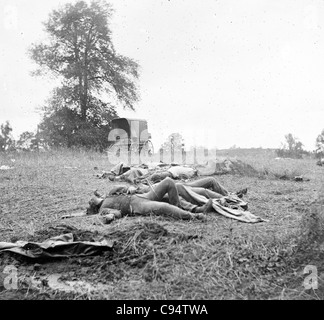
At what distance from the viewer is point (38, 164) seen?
12.3m

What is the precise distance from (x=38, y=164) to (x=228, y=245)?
9.68 meters

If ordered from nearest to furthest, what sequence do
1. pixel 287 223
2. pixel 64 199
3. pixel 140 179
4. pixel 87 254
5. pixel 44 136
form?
pixel 87 254 → pixel 287 223 → pixel 64 199 → pixel 140 179 → pixel 44 136

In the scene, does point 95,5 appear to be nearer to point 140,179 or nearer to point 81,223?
point 140,179

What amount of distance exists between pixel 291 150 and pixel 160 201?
17137 mm

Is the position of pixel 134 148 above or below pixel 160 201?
above

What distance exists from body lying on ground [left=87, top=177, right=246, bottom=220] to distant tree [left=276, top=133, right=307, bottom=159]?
1547 cm

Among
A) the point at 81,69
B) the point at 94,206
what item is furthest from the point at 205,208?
the point at 81,69

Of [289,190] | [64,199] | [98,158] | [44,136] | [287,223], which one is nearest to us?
[287,223]

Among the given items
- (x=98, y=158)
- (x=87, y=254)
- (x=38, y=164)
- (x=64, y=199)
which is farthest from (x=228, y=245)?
(x=98, y=158)

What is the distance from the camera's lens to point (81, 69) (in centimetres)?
2056

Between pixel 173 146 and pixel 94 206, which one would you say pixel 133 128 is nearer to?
pixel 173 146

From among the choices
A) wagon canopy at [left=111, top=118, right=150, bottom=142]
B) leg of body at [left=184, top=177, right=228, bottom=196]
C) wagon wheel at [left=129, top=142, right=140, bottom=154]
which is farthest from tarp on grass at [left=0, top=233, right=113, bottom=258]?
wagon canopy at [left=111, top=118, right=150, bottom=142]

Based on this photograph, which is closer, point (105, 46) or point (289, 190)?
point (289, 190)

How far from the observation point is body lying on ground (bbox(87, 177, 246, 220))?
16.3ft
